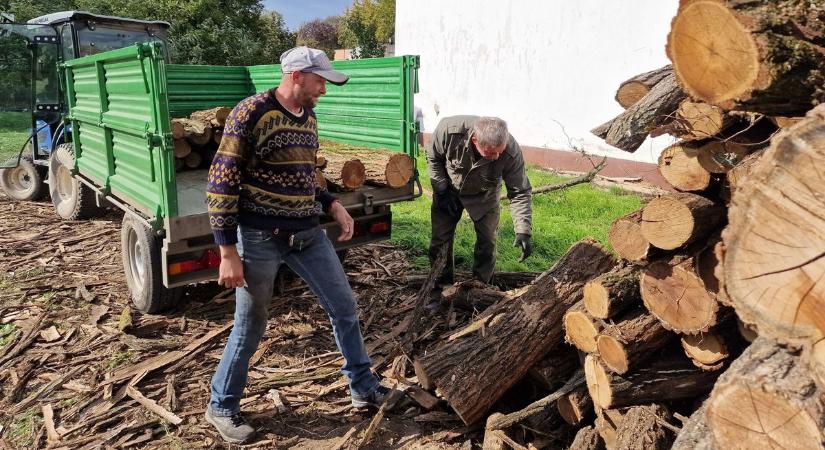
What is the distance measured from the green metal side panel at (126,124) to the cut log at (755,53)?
116 inches

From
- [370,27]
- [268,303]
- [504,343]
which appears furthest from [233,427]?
[370,27]

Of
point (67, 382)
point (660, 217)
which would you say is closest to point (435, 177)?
point (660, 217)

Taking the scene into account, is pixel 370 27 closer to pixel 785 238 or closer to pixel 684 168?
pixel 684 168

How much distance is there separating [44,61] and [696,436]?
26.0ft

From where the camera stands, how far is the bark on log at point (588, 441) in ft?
9.51

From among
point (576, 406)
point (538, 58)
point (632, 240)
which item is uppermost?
point (538, 58)

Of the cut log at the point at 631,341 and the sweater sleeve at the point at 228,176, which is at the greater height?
the sweater sleeve at the point at 228,176

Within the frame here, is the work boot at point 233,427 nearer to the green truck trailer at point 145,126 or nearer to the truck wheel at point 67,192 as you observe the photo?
the green truck trailer at point 145,126

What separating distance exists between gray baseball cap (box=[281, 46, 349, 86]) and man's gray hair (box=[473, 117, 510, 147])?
1.52 metres

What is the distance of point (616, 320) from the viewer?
3086mm

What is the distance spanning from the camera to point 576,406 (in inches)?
121

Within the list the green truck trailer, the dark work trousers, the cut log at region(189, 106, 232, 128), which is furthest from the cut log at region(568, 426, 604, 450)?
the cut log at region(189, 106, 232, 128)

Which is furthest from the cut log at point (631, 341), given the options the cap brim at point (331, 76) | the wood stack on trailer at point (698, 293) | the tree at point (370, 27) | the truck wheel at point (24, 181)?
the tree at point (370, 27)

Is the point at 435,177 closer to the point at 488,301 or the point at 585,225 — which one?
the point at 488,301
